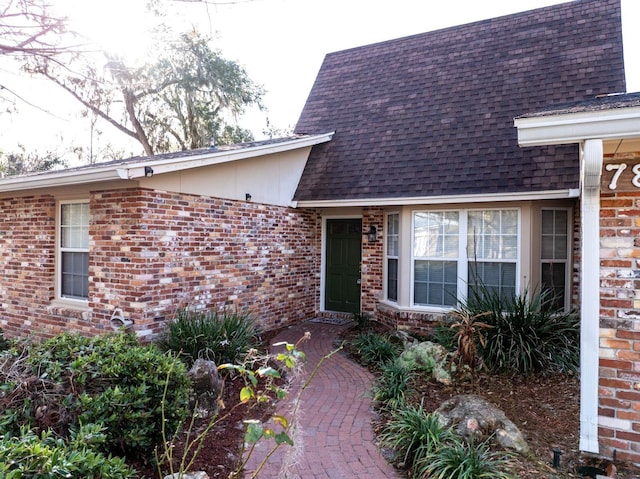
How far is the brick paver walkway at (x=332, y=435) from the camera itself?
139 inches

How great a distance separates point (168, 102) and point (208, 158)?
1263cm

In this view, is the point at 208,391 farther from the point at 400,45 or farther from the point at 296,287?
the point at 400,45

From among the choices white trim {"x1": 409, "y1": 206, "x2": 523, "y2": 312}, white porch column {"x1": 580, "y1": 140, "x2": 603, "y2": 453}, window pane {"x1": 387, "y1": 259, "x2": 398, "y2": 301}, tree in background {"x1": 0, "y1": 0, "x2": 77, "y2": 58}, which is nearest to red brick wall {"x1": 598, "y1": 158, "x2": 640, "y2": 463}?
white porch column {"x1": 580, "y1": 140, "x2": 603, "y2": 453}

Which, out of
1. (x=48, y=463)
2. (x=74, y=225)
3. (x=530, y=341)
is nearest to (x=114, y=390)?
(x=48, y=463)

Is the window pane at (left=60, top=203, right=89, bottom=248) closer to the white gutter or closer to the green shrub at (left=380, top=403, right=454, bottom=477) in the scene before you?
the white gutter

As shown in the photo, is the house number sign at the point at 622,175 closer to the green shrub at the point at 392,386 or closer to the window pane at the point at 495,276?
the green shrub at the point at 392,386

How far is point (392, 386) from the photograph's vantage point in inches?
196

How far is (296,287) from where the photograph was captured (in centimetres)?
930

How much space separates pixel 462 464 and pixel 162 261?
475 cm

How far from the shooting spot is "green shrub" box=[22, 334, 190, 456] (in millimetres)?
3232

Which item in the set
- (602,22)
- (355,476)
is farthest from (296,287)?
(602,22)

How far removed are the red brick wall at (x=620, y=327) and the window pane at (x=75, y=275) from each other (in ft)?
23.0

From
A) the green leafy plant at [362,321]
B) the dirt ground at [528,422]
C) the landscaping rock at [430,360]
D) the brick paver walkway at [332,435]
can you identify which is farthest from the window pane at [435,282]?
the dirt ground at [528,422]

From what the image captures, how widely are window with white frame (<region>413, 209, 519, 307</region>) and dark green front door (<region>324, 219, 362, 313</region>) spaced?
1.68 meters
